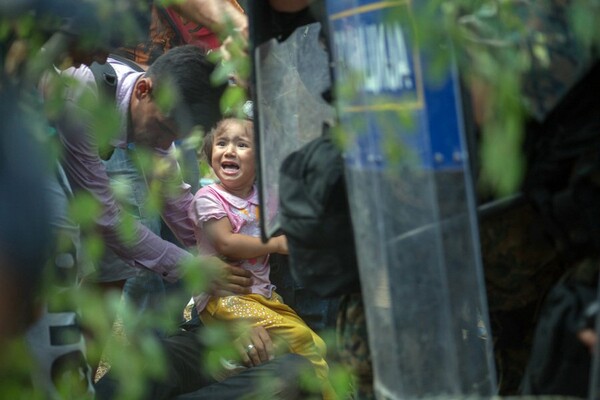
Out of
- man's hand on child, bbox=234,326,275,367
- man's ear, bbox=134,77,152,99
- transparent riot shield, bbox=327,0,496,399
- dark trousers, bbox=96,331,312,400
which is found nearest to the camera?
transparent riot shield, bbox=327,0,496,399

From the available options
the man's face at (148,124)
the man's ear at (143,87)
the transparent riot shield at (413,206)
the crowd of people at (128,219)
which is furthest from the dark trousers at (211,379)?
the transparent riot shield at (413,206)

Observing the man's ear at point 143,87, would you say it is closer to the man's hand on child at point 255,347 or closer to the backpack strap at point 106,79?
the backpack strap at point 106,79

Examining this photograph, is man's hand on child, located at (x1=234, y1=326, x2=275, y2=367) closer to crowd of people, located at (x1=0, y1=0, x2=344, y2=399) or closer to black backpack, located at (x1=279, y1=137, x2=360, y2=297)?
crowd of people, located at (x1=0, y1=0, x2=344, y2=399)

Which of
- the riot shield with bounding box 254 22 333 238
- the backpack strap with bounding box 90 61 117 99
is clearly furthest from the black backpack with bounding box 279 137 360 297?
the backpack strap with bounding box 90 61 117 99

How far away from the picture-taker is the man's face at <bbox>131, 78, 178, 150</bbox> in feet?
12.4

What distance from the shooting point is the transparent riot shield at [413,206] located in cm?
202

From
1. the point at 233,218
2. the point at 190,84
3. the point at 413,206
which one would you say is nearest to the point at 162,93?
the point at 413,206

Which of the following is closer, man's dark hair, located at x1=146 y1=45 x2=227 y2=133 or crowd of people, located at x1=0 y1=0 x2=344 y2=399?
crowd of people, located at x1=0 y1=0 x2=344 y2=399

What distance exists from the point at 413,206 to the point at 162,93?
0.86m

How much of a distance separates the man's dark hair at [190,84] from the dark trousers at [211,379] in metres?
0.72

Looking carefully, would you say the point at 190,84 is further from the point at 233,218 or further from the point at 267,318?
the point at 267,318

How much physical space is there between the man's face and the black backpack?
1.38m

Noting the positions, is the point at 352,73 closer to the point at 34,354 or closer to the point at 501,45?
the point at 501,45

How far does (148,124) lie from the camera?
381cm
